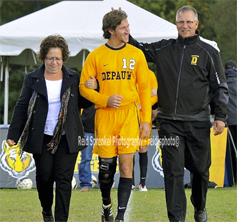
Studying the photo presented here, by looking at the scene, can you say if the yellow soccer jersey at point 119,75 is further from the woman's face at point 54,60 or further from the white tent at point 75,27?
the white tent at point 75,27

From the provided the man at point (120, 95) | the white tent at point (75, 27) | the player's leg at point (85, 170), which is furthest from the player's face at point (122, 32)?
the white tent at point (75, 27)

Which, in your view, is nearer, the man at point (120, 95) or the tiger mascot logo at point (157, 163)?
the man at point (120, 95)

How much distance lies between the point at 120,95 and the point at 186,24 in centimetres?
116

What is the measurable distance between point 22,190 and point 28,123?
577 centimetres

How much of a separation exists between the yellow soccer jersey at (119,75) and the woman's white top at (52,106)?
337mm

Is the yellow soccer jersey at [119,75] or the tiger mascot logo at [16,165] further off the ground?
the yellow soccer jersey at [119,75]

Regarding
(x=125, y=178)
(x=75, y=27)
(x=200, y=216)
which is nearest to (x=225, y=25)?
(x=75, y=27)

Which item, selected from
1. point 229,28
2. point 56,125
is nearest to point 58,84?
point 56,125

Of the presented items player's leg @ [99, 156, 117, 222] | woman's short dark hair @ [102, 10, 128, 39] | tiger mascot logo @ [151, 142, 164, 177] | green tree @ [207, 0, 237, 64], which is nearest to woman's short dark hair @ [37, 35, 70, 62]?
woman's short dark hair @ [102, 10, 128, 39]

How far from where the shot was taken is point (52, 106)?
670 cm

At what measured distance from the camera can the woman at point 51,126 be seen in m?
6.61

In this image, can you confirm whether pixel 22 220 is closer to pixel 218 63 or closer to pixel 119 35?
pixel 119 35

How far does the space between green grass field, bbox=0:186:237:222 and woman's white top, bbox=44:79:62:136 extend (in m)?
1.52

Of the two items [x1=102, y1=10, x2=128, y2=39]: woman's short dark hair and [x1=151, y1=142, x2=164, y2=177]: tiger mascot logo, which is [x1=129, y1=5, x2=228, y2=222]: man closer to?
[x1=102, y1=10, x2=128, y2=39]: woman's short dark hair
